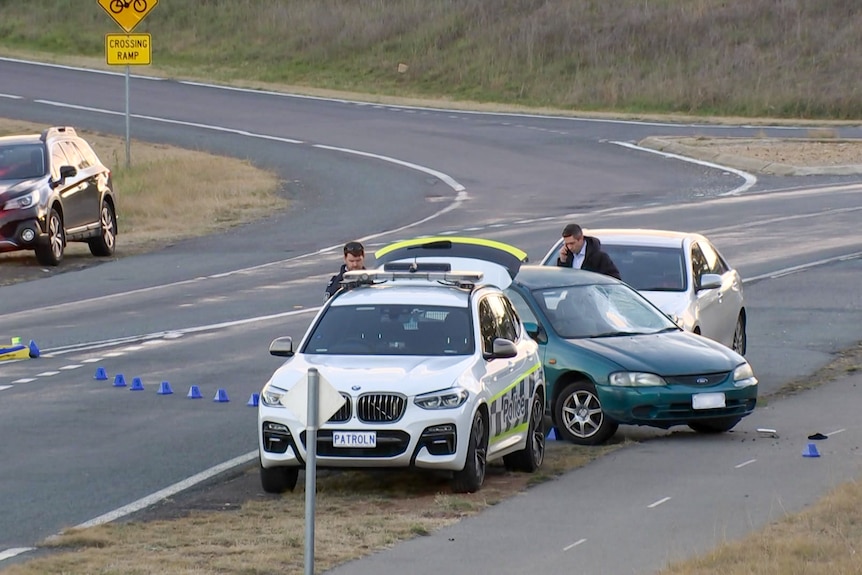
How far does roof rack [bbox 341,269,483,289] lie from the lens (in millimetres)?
13219

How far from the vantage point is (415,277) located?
44.0 feet

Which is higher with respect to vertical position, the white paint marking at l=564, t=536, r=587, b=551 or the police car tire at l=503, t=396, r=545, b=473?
the white paint marking at l=564, t=536, r=587, b=551

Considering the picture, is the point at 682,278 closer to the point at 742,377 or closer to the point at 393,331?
the point at 742,377

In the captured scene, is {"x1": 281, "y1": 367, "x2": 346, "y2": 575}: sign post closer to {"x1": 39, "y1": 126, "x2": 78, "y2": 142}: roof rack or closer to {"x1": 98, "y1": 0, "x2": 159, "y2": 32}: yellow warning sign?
{"x1": 39, "y1": 126, "x2": 78, "y2": 142}: roof rack

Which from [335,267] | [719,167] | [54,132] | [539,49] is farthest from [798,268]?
[539,49]

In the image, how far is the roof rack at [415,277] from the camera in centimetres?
1322

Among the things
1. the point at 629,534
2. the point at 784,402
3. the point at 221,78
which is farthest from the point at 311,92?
the point at 629,534

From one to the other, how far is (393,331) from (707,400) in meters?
2.92

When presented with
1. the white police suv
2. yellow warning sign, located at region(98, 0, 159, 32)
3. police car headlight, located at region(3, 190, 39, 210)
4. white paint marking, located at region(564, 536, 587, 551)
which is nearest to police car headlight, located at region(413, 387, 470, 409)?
the white police suv

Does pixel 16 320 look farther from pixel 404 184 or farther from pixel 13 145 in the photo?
pixel 404 184

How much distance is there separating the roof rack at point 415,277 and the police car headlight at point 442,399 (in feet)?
4.66

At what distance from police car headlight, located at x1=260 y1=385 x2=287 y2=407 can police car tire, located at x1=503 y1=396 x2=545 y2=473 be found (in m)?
1.85

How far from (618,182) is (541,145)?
6700 millimetres

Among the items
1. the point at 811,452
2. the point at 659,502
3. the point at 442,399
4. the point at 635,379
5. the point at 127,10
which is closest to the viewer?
the point at 659,502
